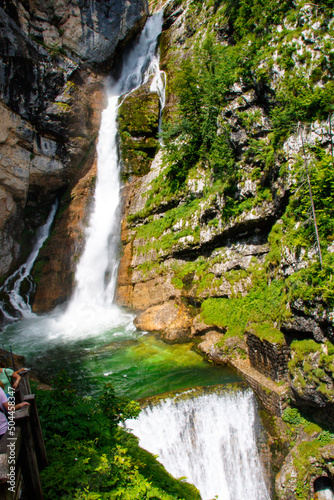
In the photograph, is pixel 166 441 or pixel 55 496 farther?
pixel 166 441

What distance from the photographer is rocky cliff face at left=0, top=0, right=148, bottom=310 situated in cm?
2078

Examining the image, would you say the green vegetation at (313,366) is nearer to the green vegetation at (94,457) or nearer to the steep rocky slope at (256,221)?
the steep rocky slope at (256,221)

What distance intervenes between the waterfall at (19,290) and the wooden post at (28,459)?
1911cm

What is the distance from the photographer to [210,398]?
9.16m

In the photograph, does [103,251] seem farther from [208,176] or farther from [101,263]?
[208,176]

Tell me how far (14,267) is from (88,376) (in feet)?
49.7

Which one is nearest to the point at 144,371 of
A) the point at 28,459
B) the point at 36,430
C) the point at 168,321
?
the point at 168,321

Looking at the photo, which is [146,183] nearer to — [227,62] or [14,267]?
[227,62]

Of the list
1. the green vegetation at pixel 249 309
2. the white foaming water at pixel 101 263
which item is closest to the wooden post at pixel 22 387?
the green vegetation at pixel 249 309

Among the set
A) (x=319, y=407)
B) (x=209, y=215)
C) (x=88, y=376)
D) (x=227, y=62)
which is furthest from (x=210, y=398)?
(x=227, y=62)

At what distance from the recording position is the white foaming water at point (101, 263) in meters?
17.2

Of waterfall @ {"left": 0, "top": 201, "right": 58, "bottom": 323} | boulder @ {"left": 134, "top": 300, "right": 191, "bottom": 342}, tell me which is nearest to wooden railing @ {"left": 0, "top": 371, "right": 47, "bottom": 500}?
boulder @ {"left": 134, "top": 300, "right": 191, "bottom": 342}

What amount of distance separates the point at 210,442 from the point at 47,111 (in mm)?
23186

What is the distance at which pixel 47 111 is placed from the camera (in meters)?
22.4
